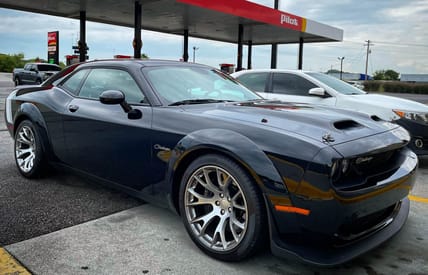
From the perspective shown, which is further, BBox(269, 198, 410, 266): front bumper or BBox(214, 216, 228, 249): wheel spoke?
BBox(214, 216, 228, 249): wheel spoke

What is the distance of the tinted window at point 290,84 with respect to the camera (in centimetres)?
708

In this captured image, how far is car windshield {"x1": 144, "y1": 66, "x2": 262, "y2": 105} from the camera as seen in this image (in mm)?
3439

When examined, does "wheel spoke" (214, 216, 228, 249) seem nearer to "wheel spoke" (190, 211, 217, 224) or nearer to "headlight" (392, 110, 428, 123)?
"wheel spoke" (190, 211, 217, 224)

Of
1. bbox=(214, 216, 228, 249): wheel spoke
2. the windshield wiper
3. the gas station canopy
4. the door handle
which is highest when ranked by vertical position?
the gas station canopy

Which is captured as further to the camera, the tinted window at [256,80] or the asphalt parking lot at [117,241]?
the tinted window at [256,80]

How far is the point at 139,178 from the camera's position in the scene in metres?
3.31

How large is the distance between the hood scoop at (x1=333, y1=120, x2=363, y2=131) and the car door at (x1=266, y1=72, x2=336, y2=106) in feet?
13.0

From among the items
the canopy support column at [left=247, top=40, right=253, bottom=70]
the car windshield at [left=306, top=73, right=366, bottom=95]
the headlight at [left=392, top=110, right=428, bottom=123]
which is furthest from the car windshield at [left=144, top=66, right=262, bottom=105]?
the canopy support column at [left=247, top=40, right=253, bottom=70]

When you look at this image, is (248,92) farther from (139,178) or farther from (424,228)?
(424,228)

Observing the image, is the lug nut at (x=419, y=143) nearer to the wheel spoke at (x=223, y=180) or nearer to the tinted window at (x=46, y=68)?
the wheel spoke at (x=223, y=180)

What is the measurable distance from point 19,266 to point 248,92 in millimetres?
2660

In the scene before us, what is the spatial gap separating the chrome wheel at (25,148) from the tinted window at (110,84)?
985 mm

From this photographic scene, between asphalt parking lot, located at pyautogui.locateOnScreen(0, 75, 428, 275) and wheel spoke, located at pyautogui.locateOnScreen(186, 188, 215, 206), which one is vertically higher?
wheel spoke, located at pyautogui.locateOnScreen(186, 188, 215, 206)

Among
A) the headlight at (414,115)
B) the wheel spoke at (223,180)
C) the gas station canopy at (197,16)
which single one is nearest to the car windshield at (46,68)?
the gas station canopy at (197,16)
